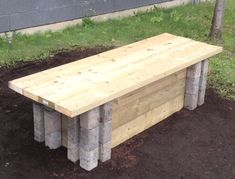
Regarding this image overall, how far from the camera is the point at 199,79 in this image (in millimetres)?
4988

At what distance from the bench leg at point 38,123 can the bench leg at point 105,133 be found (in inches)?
24.5

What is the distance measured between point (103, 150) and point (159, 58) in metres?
1.20

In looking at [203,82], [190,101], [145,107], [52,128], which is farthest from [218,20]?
[52,128]

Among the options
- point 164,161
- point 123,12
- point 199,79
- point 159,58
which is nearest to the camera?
point 164,161

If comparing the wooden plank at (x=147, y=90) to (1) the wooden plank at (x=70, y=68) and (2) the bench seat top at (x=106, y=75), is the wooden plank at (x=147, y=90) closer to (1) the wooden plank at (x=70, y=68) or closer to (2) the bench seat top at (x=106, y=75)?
(2) the bench seat top at (x=106, y=75)

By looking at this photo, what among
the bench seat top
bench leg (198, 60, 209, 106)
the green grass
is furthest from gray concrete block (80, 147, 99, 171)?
the green grass

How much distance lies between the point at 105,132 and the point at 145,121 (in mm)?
803

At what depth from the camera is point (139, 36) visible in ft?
25.7

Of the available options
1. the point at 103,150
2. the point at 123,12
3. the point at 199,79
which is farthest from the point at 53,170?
the point at 123,12

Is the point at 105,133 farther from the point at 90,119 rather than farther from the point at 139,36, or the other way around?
the point at 139,36

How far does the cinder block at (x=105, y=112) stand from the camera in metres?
3.72

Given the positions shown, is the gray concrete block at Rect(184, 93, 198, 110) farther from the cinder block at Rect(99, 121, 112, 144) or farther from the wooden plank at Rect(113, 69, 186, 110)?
the cinder block at Rect(99, 121, 112, 144)

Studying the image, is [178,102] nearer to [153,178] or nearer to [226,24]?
[153,178]

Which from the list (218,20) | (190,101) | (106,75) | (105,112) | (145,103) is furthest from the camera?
(218,20)
